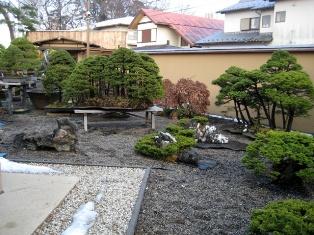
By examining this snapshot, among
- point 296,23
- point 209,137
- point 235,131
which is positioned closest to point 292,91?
point 235,131

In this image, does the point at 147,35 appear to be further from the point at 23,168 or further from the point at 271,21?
the point at 23,168

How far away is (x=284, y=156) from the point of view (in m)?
4.72

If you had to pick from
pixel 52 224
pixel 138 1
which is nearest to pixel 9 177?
pixel 52 224

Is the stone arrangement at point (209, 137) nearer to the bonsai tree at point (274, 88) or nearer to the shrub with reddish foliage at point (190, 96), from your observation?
the bonsai tree at point (274, 88)

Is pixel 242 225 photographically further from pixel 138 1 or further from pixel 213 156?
pixel 138 1

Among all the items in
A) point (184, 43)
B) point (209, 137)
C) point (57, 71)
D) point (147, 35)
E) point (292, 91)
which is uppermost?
point (147, 35)

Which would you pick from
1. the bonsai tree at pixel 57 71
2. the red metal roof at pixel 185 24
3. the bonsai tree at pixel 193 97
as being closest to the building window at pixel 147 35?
the red metal roof at pixel 185 24

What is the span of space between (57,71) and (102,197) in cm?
743

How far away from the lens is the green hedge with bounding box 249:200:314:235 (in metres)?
2.93

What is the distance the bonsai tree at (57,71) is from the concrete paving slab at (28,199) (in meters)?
6.59

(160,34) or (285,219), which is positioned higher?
(160,34)

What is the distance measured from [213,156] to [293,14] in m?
14.3

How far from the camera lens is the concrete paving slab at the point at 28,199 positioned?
10.8ft

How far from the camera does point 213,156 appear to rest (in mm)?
6484
